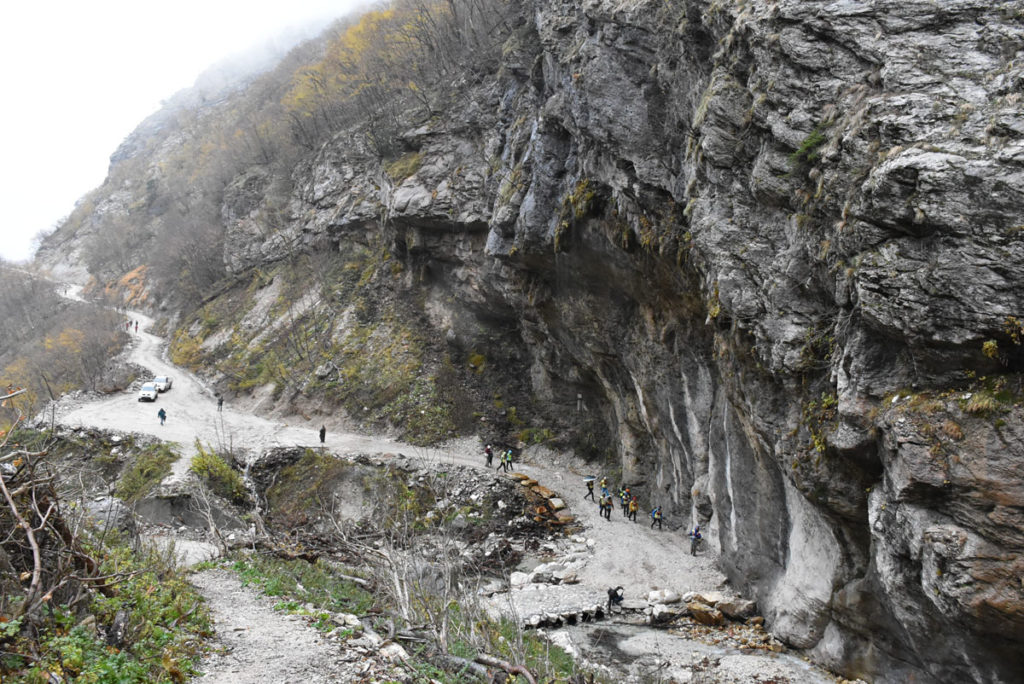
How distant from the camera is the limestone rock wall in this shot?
8.85 metres

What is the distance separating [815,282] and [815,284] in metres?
0.04

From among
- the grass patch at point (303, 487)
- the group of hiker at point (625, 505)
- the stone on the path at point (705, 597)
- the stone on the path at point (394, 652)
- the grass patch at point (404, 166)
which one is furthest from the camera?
the grass patch at point (404, 166)

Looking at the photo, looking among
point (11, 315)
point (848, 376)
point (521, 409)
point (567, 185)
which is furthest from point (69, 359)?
point (848, 376)

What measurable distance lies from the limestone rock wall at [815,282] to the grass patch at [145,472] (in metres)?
19.6

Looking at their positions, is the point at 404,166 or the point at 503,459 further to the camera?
the point at 404,166

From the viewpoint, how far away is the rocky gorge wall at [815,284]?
883 cm

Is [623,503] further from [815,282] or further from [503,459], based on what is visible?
[815,282]

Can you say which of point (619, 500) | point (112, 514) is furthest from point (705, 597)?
point (112, 514)

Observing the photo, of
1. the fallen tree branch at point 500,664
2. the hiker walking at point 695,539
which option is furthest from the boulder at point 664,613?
the fallen tree branch at point 500,664

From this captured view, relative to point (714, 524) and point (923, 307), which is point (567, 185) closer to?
point (714, 524)

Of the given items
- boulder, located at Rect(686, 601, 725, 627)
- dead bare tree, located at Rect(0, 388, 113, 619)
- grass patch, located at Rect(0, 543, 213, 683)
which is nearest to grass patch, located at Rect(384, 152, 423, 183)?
grass patch, located at Rect(0, 543, 213, 683)

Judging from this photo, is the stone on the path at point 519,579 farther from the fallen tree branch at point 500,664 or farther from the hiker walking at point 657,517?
the fallen tree branch at point 500,664

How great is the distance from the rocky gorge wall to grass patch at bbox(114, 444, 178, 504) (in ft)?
63.5

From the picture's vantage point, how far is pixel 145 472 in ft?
90.0
